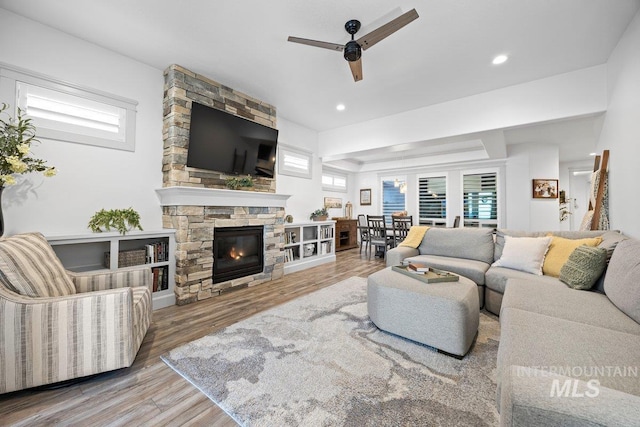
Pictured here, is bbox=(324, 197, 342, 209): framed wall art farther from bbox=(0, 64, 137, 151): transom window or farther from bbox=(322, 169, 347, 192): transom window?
bbox=(0, 64, 137, 151): transom window

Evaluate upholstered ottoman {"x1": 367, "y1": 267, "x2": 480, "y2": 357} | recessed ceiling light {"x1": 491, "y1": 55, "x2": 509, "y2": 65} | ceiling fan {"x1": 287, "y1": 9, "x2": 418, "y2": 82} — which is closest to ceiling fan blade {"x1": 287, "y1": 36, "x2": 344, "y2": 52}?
ceiling fan {"x1": 287, "y1": 9, "x2": 418, "y2": 82}

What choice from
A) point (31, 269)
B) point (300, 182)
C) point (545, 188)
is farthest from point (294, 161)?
point (545, 188)

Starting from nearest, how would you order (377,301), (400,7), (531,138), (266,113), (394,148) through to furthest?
(400,7) → (377,301) → (266,113) → (394,148) → (531,138)

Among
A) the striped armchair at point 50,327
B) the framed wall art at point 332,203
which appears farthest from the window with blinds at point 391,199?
the striped armchair at point 50,327

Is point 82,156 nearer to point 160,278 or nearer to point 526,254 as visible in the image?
point 160,278

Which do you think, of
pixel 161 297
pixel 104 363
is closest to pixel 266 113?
pixel 161 297

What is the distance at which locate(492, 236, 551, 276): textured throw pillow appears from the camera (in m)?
2.58

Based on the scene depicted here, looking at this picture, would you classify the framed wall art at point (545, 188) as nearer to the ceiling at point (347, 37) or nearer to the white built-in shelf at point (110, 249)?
the ceiling at point (347, 37)

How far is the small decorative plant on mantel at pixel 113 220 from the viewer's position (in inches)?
102

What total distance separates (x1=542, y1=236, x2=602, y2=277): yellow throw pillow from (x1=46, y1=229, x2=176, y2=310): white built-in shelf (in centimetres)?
410

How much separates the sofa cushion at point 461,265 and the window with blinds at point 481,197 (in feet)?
14.5

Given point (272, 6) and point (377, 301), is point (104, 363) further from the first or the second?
point (272, 6)

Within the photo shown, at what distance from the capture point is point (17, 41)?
7.63 feet

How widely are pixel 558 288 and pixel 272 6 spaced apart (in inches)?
134
